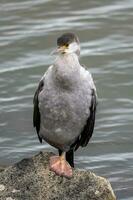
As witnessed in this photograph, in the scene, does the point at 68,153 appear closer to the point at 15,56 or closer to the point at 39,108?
the point at 39,108

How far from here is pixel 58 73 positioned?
684 cm

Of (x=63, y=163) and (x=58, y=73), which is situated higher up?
(x=58, y=73)

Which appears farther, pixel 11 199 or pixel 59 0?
pixel 59 0

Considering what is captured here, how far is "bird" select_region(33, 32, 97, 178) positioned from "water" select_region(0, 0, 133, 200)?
59.3 inches

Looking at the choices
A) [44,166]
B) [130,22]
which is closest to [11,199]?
[44,166]

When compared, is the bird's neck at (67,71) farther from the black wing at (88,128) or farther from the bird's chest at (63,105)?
the black wing at (88,128)

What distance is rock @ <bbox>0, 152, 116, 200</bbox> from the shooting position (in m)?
6.41

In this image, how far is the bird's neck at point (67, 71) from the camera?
682 centimetres

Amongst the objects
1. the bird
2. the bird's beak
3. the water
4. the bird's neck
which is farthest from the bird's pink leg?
the water

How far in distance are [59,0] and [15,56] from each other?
7.23ft

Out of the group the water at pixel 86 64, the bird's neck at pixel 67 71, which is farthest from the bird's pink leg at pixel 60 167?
the water at pixel 86 64

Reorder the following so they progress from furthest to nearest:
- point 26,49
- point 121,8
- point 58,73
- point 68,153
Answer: point 121,8, point 26,49, point 68,153, point 58,73

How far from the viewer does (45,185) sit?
21.3 ft

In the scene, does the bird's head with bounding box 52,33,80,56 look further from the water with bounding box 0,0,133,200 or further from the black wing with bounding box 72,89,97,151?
the water with bounding box 0,0,133,200
